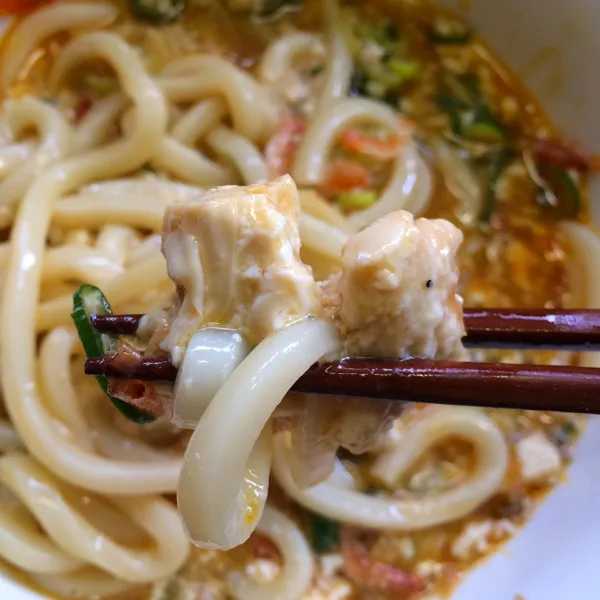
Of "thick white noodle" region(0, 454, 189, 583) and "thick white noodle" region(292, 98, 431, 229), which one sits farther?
"thick white noodle" region(292, 98, 431, 229)

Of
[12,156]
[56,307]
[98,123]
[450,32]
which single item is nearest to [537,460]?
[56,307]

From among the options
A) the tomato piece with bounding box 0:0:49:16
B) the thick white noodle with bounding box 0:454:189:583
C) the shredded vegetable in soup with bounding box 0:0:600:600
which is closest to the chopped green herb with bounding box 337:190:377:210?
the shredded vegetable in soup with bounding box 0:0:600:600

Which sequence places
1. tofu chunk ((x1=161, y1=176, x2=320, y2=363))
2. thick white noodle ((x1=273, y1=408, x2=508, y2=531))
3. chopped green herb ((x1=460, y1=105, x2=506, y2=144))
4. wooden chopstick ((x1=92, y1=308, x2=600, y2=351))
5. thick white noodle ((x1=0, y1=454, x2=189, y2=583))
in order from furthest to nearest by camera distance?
chopped green herb ((x1=460, y1=105, x2=506, y2=144)) < thick white noodle ((x1=273, y1=408, x2=508, y2=531)) < thick white noodle ((x1=0, y1=454, x2=189, y2=583)) < wooden chopstick ((x1=92, y1=308, x2=600, y2=351)) < tofu chunk ((x1=161, y1=176, x2=320, y2=363))

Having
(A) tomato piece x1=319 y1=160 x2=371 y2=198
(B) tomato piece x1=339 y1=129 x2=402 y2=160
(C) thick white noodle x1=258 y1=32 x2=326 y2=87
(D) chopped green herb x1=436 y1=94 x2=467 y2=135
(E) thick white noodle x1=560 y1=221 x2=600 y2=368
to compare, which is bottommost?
(E) thick white noodle x1=560 y1=221 x2=600 y2=368

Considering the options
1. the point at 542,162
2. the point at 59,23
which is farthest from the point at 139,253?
the point at 542,162

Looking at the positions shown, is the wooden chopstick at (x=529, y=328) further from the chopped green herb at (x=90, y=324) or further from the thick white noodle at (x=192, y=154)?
the thick white noodle at (x=192, y=154)

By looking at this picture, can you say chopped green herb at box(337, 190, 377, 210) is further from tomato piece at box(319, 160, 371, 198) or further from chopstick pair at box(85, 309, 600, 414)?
chopstick pair at box(85, 309, 600, 414)
